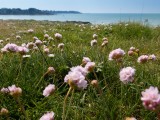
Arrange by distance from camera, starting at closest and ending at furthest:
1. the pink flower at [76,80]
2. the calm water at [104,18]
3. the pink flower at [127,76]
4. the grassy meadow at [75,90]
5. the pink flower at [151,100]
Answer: the pink flower at [151,100]
the pink flower at [76,80]
the pink flower at [127,76]
the grassy meadow at [75,90]
the calm water at [104,18]

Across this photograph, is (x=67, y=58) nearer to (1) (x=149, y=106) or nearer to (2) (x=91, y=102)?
(2) (x=91, y=102)

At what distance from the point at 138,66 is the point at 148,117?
1274mm

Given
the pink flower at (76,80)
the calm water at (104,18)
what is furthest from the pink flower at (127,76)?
the calm water at (104,18)

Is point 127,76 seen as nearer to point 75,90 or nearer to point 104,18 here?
point 75,90

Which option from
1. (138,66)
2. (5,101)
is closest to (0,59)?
(5,101)

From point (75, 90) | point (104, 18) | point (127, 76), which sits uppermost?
point (127, 76)

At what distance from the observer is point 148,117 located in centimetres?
257

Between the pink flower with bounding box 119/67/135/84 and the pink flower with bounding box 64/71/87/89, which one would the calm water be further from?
the pink flower with bounding box 64/71/87/89

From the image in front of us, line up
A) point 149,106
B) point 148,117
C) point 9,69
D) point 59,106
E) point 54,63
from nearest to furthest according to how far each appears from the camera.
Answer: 1. point 149,106
2. point 148,117
3. point 59,106
4. point 9,69
5. point 54,63

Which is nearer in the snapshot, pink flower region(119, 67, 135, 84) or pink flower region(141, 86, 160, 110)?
pink flower region(141, 86, 160, 110)

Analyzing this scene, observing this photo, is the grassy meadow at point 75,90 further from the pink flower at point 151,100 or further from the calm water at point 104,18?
the calm water at point 104,18

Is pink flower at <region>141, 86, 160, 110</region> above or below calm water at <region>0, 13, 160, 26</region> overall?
above

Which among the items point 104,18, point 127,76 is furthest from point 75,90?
point 104,18

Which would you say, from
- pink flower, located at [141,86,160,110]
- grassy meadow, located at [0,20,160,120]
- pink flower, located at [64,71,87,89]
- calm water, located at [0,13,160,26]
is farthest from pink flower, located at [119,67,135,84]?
calm water, located at [0,13,160,26]
